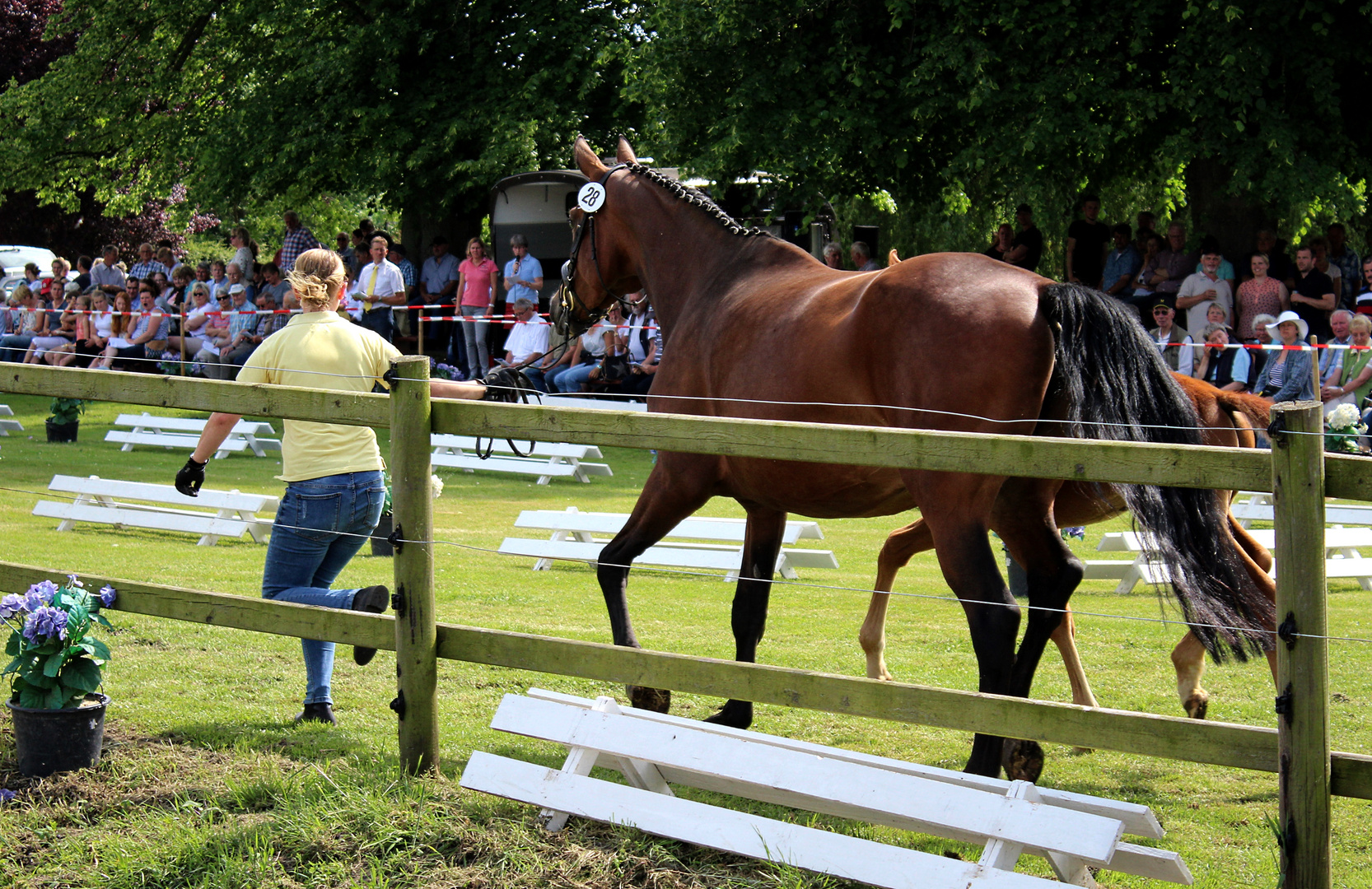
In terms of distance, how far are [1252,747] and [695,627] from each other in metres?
4.38

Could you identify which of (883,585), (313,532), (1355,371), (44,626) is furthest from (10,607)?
(1355,371)

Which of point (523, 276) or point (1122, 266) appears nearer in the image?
point (1122, 266)

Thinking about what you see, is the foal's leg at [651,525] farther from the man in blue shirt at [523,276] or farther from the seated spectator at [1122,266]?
the man in blue shirt at [523,276]

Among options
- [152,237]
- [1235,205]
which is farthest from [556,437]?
[152,237]

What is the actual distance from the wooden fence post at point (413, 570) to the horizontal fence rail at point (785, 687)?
9 cm

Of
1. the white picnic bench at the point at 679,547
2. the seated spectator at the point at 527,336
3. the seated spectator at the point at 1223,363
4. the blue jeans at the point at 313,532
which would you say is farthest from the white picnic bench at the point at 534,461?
the blue jeans at the point at 313,532

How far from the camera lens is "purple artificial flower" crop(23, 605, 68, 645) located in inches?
183

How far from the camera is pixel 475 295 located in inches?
724

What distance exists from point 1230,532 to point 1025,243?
1091 cm

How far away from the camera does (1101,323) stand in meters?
4.73

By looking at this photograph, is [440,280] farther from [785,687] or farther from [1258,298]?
[785,687]

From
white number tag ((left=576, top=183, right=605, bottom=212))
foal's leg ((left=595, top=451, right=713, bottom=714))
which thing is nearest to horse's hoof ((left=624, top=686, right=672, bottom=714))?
foal's leg ((left=595, top=451, right=713, bottom=714))

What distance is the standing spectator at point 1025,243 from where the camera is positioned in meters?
16.0

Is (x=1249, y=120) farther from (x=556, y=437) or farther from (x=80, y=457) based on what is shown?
(x=80, y=457)
